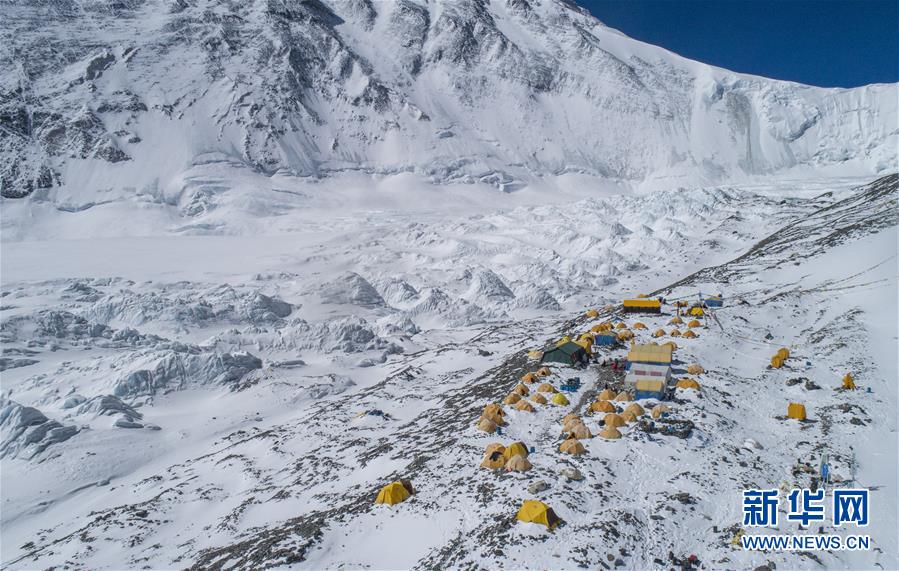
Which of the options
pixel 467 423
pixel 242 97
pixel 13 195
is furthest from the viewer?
pixel 242 97

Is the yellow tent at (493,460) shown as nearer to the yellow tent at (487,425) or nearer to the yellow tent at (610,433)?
the yellow tent at (487,425)

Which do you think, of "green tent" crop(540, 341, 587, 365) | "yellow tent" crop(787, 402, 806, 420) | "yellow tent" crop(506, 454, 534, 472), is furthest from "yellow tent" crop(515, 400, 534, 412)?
"yellow tent" crop(787, 402, 806, 420)

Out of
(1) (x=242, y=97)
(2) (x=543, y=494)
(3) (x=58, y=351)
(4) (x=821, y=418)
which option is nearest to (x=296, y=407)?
(3) (x=58, y=351)

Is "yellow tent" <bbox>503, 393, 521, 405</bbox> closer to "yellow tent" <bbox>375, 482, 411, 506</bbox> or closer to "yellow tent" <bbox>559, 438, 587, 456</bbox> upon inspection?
"yellow tent" <bbox>559, 438, 587, 456</bbox>

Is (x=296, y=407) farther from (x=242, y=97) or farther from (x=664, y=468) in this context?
(x=242, y=97)

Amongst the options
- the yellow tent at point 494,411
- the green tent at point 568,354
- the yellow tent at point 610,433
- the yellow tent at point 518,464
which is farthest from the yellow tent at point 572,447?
the green tent at point 568,354
